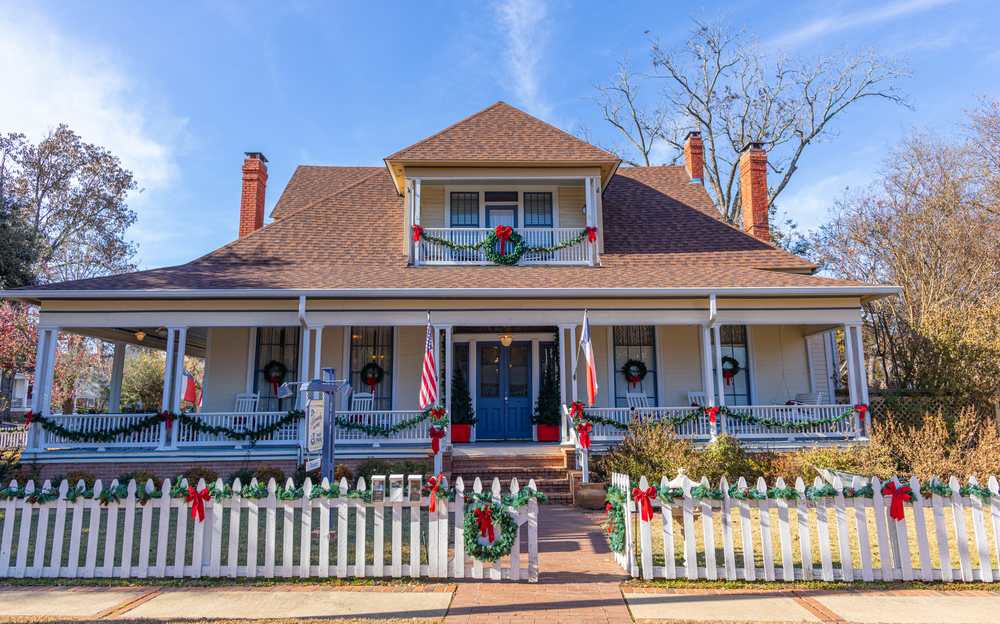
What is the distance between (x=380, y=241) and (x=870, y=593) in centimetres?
1249

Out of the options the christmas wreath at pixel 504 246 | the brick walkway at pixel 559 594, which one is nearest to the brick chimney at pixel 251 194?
the christmas wreath at pixel 504 246

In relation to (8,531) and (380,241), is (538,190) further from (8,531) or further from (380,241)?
(8,531)

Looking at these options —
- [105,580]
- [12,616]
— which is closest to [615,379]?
[105,580]

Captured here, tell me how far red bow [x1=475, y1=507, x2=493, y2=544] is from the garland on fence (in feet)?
28.5

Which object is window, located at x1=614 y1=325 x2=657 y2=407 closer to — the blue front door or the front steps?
the blue front door

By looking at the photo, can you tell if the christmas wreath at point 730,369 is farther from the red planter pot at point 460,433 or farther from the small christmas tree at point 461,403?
the red planter pot at point 460,433

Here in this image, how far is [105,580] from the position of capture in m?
6.03

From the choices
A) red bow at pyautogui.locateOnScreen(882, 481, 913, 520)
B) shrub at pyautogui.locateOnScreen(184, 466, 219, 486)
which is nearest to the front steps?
shrub at pyautogui.locateOnScreen(184, 466, 219, 486)

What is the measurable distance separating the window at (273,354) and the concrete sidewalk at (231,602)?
7.87 m

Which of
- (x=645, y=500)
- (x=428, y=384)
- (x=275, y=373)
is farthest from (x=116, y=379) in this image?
(x=645, y=500)

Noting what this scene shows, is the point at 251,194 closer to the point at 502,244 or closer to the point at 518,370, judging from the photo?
the point at 502,244

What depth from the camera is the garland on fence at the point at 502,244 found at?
14.0 meters

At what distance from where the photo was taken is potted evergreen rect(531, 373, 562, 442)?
42.8 ft

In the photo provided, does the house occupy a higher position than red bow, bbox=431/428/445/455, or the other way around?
the house
